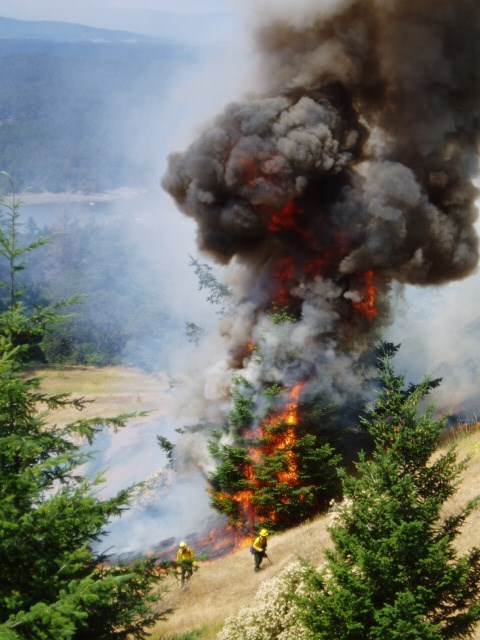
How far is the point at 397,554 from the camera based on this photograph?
688 cm

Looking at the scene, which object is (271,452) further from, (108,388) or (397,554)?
(108,388)

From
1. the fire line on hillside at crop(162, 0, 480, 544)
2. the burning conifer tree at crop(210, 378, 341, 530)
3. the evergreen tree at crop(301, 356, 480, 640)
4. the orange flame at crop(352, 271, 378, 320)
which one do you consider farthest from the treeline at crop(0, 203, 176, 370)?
the evergreen tree at crop(301, 356, 480, 640)

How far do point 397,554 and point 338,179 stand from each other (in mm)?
19273

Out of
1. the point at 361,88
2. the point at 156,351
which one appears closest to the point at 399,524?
the point at 361,88

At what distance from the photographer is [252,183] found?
21.8m

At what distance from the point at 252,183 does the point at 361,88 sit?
23.7 ft

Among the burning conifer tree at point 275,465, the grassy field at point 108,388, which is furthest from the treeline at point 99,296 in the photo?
the burning conifer tree at point 275,465

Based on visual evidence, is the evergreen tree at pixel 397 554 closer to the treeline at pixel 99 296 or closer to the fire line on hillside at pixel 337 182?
the fire line on hillside at pixel 337 182

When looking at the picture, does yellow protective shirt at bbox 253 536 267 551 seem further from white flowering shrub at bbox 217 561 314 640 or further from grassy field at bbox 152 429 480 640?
white flowering shrub at bbox 217 561 314 640

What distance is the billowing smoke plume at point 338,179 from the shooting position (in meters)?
21.7

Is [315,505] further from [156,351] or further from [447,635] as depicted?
[156,351]

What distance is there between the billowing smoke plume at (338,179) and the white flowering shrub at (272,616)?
33.3 ft

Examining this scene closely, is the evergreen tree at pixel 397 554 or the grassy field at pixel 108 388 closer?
the evergreen tree at pixel 397 554

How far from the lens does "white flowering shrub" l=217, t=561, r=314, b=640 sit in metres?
9.89
